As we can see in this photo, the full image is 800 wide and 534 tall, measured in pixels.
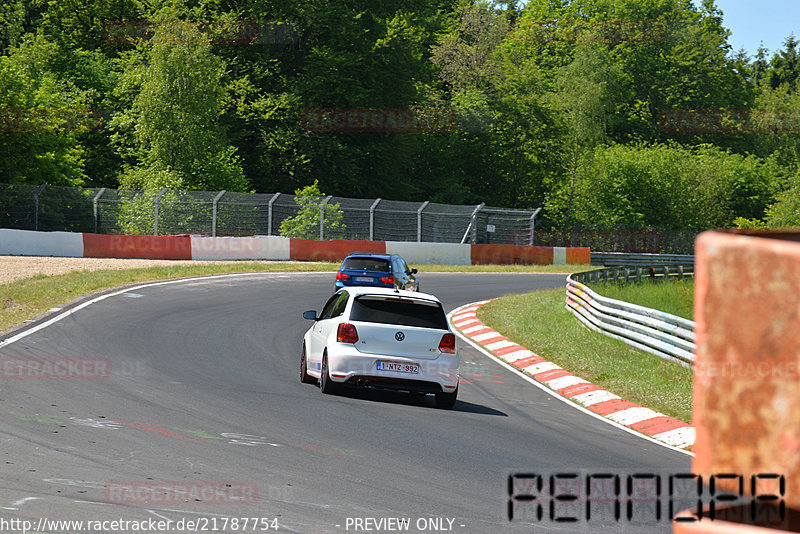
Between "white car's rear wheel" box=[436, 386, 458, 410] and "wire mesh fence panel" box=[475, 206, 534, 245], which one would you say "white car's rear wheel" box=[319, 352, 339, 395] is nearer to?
"white car's rear wheel" box=[436, 386, 458, 410]

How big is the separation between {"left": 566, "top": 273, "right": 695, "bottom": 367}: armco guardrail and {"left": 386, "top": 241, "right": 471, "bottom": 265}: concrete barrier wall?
61.6ft

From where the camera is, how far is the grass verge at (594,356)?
13.8 m

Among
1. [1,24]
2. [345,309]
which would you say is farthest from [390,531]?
[1,24]

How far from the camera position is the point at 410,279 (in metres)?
26.0

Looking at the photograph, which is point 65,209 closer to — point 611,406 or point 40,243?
point 40,243

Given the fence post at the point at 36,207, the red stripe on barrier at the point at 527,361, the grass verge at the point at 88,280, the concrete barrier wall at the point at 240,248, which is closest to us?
the red stripe on barrier at the point at 527,361

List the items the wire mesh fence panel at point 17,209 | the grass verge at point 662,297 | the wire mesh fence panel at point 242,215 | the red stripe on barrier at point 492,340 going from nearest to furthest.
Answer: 1. the red stripe on barrier at point 492,340
2. the grass verge at point 662,297
3. the wire mesh fence panel at point 17,209
4. the wire mesh fence panel at point 242,215

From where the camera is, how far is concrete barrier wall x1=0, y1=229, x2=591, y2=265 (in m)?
37.1

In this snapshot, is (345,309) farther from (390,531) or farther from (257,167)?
(257,167)

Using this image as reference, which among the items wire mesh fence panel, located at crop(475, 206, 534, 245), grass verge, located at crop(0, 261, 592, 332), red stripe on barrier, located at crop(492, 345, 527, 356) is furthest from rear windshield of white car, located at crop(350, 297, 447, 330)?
wire mesh fence panel, located at crop(475, 206, 534, 245)

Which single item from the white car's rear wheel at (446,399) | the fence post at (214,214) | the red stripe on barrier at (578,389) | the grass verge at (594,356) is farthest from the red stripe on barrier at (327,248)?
the white car's rear wheel at (446,399)

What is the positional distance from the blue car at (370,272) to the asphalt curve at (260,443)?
6568mm

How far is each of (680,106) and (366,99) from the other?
45.1 metres
